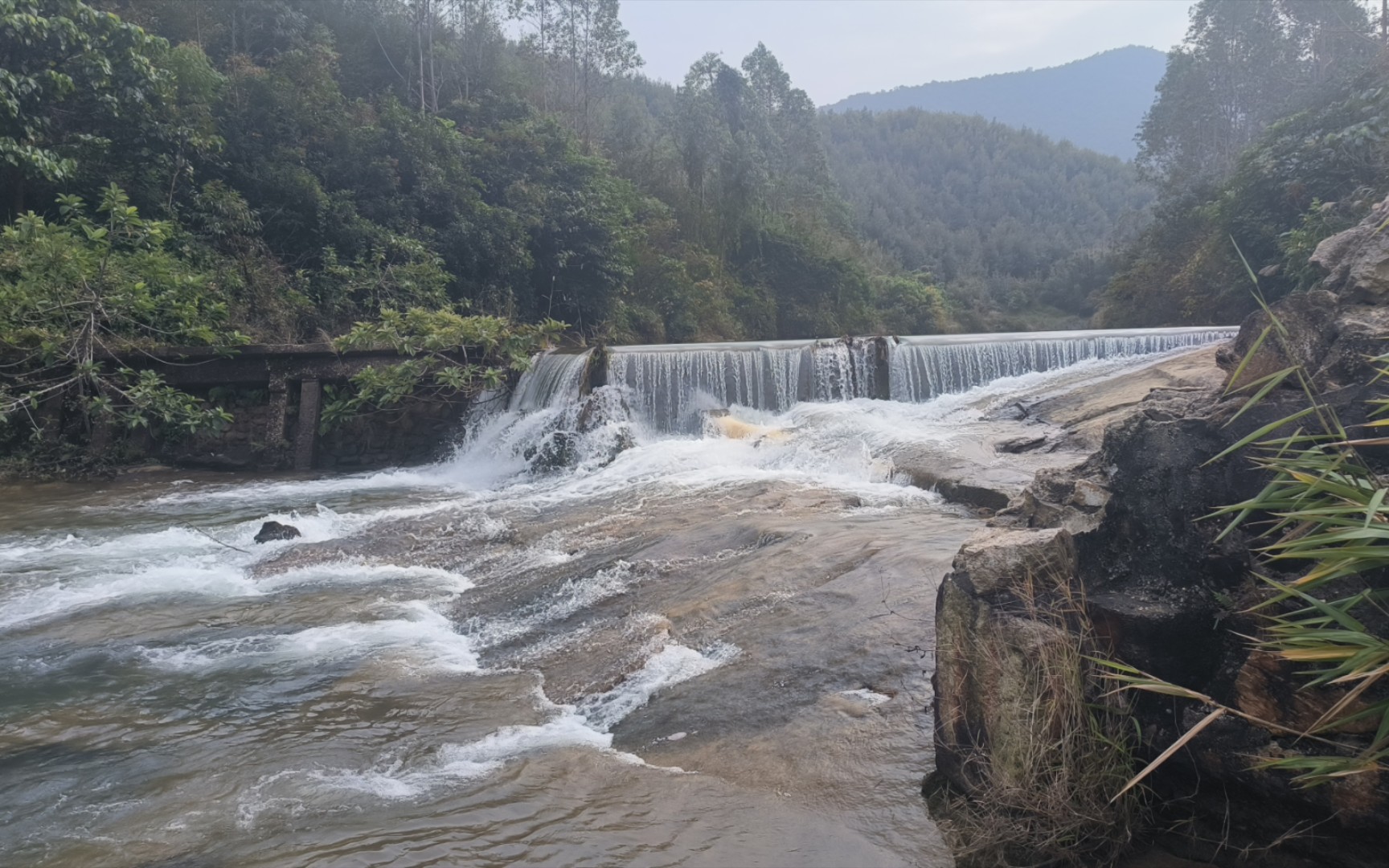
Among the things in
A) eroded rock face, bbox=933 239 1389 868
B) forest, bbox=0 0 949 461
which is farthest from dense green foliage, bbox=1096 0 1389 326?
eroded rock face, bbox=933 239 1389 868

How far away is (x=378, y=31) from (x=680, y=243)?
33.0ft

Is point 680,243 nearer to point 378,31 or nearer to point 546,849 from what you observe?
point 378,31

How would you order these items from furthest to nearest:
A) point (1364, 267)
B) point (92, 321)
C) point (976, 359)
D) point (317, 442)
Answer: point (976, 359) → point (317, 442) → point (92, 321) → point (1364, 267)

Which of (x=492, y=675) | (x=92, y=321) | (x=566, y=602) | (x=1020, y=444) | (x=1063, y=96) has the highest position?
(x=1063, y=96)

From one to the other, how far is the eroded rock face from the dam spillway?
9.91m

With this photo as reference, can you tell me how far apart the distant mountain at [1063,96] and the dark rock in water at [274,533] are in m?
125

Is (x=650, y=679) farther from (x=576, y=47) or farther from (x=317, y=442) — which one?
(x=576, y=47)

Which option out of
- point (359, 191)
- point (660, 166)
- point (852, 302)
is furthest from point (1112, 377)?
point (660, 166)

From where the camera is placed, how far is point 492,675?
461 centimetres

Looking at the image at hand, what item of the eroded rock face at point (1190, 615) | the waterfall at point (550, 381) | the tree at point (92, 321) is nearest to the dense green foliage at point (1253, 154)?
the waterfall at point (550, 381)

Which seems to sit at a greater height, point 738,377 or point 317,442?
point 738,377

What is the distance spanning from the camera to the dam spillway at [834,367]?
1291cm

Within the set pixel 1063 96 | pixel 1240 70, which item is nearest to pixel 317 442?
pixel 1240 70

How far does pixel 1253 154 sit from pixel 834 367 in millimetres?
10928
